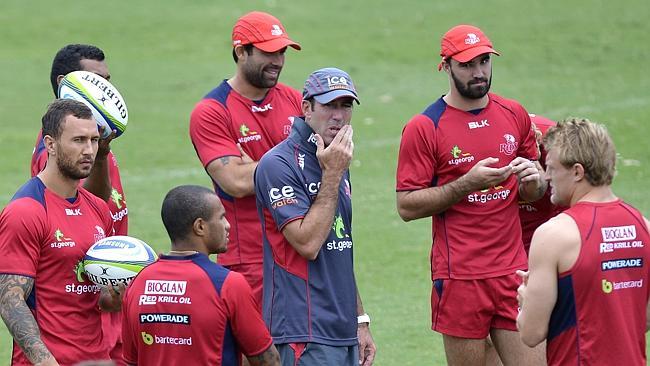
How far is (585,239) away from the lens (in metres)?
6.03

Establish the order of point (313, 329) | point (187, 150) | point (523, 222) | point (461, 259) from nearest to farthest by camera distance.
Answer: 1. point (313, 329)
2. point (461, 259)
3. point (523, 222)
4. point (187, 150)

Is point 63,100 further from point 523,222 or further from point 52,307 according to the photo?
point 523,222

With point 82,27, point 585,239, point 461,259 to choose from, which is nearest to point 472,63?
point 461,259

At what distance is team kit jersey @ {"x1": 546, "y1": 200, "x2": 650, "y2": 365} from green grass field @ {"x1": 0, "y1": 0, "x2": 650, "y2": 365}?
4.29 metres

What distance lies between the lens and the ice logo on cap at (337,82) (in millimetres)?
7082

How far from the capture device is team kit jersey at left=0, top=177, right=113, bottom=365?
266 inches

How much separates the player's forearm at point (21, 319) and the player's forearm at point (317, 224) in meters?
1.46

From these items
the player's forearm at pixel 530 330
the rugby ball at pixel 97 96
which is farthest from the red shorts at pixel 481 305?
the rugby ball at pixel 97 96

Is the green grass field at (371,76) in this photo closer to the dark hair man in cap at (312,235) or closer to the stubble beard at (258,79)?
the stubble beard at (258,79)

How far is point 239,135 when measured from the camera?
851cm

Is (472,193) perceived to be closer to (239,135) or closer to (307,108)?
(307,108)

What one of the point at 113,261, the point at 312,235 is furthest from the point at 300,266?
the point at 113,261

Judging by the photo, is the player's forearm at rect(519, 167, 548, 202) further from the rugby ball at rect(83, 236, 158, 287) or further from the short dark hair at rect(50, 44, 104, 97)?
the short dark hair at rect(50, 44, 104, 97)

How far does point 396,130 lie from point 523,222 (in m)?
9.76
